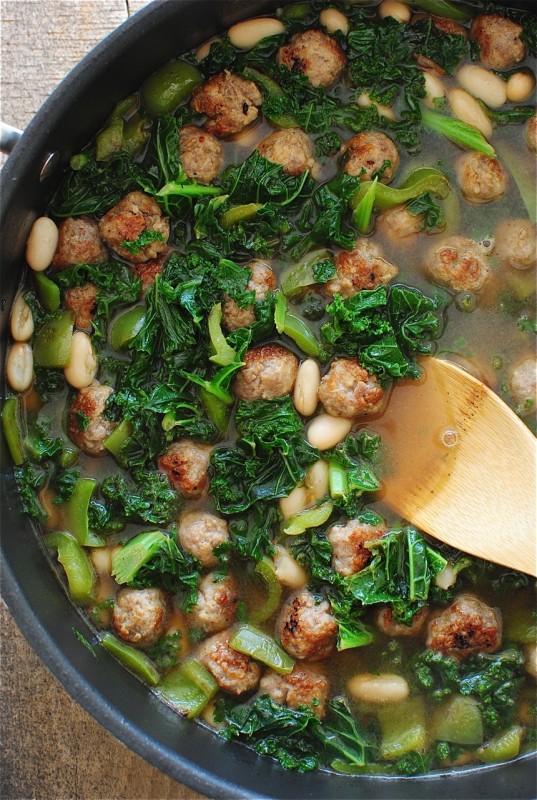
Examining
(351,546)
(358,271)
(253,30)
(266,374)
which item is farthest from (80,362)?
(253,30)

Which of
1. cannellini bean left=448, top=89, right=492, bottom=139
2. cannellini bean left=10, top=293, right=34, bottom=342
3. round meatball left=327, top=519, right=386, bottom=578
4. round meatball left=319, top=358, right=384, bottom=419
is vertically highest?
cannellini bean left=10, top=293, right=34, bottom=342

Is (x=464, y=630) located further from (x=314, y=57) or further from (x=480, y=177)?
(x=314, y=57)

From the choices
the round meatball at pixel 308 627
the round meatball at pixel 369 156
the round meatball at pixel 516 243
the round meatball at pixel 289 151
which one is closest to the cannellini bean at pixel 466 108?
the round meatball at pixel 369 156

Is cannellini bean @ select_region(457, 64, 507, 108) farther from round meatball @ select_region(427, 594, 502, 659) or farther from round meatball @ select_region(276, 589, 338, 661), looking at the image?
round meatball @ select_region(276, 589, 338, 661)

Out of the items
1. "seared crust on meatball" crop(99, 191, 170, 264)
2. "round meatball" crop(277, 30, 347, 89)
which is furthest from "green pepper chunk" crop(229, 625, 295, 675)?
"round meatball" crop(277, 30, 347, 89)

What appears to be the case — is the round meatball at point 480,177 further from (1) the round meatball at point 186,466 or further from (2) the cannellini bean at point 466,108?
(1) the round meatball at point 186,466
